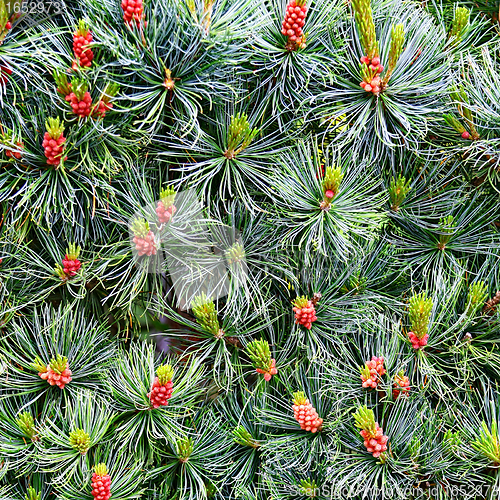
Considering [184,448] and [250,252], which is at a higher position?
[250,252]

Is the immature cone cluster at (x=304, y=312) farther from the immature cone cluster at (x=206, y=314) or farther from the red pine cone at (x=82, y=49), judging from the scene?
the red pine cone at (x=82, y=49)

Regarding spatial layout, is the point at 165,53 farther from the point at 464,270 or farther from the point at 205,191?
the point at 464,270

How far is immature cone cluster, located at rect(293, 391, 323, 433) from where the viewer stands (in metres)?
0.66

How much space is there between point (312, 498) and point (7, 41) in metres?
0.69

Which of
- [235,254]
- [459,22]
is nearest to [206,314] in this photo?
[235,254]

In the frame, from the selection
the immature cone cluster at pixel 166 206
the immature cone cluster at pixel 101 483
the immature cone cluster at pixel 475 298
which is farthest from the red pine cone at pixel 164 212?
the immature cone cluster at pixel 475 298

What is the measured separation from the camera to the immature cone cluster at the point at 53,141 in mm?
591

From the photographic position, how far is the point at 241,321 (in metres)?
0.69

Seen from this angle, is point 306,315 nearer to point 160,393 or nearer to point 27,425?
point 160,393

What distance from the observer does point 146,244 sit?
625 millimetres

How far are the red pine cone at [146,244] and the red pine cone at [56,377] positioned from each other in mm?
184

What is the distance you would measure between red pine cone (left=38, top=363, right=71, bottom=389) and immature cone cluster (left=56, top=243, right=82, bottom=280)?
0.12 meters

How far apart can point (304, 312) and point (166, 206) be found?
23 cm

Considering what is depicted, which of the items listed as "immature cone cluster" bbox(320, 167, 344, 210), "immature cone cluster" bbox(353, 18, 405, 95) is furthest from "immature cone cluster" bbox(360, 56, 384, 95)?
"immature cone cluster" bbox(320, 167, 344, 210)
